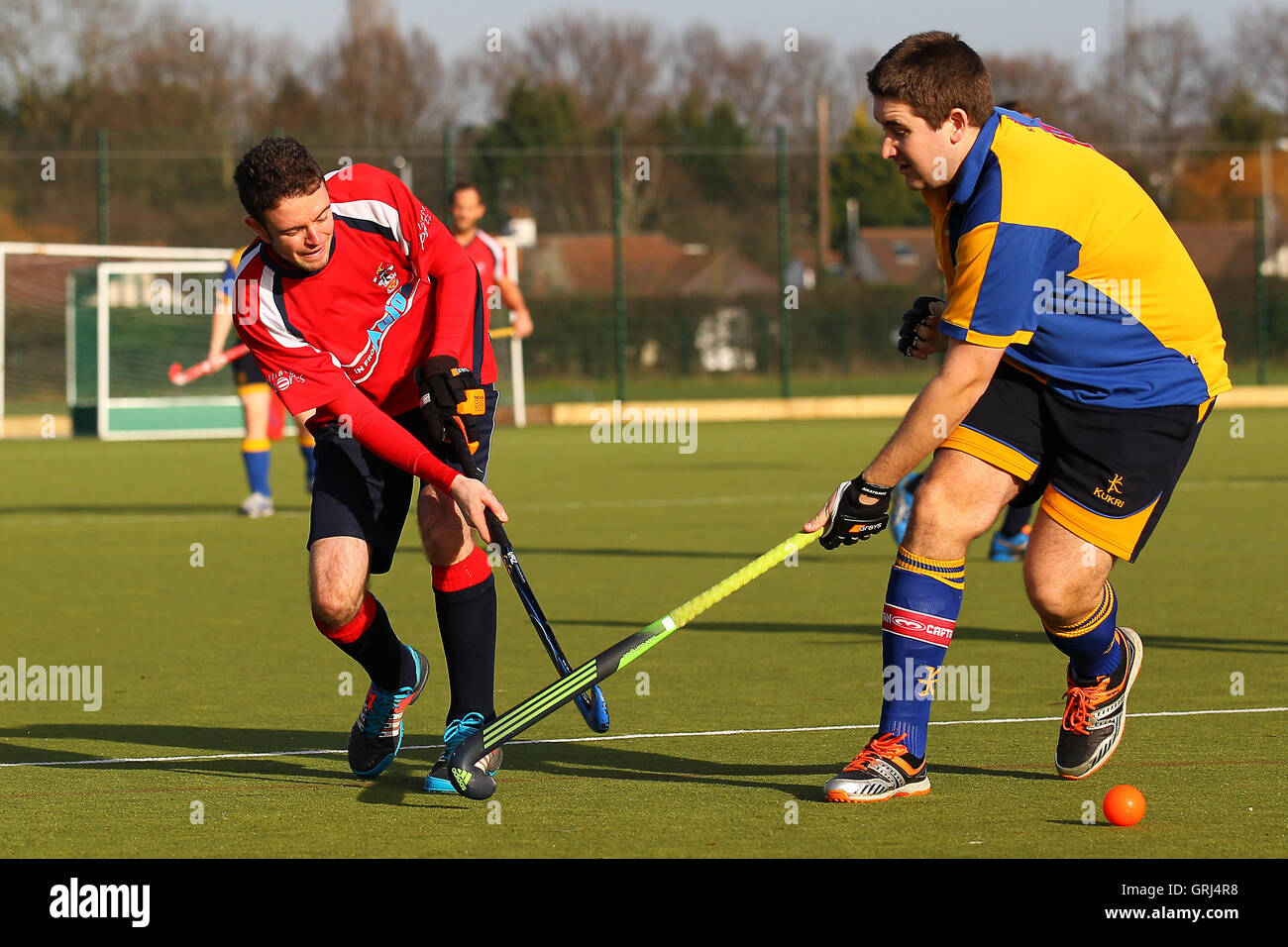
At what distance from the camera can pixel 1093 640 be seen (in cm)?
451

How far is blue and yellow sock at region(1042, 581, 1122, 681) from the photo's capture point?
4.49 metres

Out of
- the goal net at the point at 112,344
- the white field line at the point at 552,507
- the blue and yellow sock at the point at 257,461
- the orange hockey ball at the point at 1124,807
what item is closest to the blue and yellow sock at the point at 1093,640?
the orange hockey ball at the point at 1124,807

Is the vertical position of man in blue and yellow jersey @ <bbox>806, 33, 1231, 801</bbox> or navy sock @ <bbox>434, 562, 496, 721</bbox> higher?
man in blue and yellow jersey @ <bbox>806, 33, 1231, 801</bbox>

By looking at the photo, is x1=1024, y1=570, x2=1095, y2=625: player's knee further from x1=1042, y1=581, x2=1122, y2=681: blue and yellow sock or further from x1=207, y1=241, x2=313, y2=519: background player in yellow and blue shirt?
x1=207, y1=241, x2=313, y2=519: background player in yellow and blue shirt

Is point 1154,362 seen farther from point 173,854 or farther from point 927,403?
point 173,854

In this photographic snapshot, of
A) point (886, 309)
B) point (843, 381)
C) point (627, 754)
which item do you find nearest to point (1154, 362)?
point (627, 754)

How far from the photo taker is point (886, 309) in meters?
34.0

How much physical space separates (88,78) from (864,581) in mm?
34201

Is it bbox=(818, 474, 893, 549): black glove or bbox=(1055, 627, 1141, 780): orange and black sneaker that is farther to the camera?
bbox=(1055, 627, 1141, 780): orange and black sneaker

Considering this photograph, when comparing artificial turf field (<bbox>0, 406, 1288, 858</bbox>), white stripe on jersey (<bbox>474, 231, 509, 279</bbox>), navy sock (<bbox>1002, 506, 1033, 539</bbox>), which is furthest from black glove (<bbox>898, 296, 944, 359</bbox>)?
white stripe on jersey (<bbox>474, 231, 509, 279</bbox>)

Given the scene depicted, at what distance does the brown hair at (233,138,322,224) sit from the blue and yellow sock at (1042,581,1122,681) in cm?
204

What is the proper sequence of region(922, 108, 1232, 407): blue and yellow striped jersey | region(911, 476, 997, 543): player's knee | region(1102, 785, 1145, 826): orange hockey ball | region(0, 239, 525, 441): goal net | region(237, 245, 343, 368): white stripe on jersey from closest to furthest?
region(1102, 785, 1145, 826): orange hockey ball < region(922, 108, 1232, 407): blue and yellow striped jersey < region(911, 476, 997, 543): player's knee < region(237, 245, 343, 368): white stripe on jersey < region(0, 239, 525, 441): goal net

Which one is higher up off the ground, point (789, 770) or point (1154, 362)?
point (1154, 362)

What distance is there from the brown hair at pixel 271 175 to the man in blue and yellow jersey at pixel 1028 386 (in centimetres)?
133
